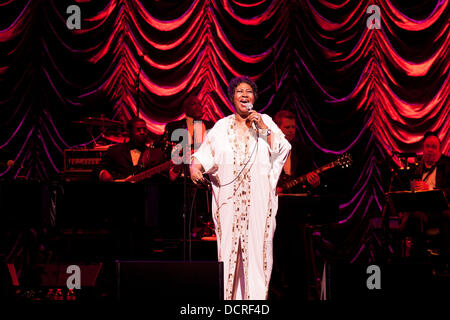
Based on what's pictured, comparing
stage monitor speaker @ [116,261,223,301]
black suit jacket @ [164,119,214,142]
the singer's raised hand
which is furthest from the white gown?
black suit jacket @ [164,119,214,142]

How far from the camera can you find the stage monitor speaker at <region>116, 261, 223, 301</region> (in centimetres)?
370

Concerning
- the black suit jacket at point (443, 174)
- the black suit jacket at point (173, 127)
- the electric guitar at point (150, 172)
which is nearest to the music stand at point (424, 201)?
the black suit jacket at point (443, 174)

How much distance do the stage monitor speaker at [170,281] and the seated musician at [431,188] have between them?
3.75 m

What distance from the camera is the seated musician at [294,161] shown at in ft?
21.1

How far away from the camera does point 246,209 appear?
4555 millimetres

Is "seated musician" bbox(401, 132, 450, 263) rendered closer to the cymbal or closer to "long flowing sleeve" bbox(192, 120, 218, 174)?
"long flowing sleeve" bbox(192, 120, 218, 174)

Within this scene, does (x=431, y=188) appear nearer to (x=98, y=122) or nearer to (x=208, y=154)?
(x=208, y=154)

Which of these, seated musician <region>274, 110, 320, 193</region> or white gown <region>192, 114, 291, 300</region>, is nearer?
white gown <region>192, 114, 291, 300</region>

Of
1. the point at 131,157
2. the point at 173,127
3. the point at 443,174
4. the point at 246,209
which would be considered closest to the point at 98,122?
the point at 131,157

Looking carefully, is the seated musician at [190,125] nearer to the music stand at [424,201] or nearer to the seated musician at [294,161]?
the seated musician at [294,161]

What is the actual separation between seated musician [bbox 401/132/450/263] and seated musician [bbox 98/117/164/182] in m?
3.14

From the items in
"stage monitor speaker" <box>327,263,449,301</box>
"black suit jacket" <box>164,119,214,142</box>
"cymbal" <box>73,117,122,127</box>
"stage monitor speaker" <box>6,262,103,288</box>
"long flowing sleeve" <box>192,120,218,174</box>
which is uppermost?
"cymbal" <box>73,117,122,127</box>

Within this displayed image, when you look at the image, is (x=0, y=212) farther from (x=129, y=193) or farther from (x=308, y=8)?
(x=308, y=8)
